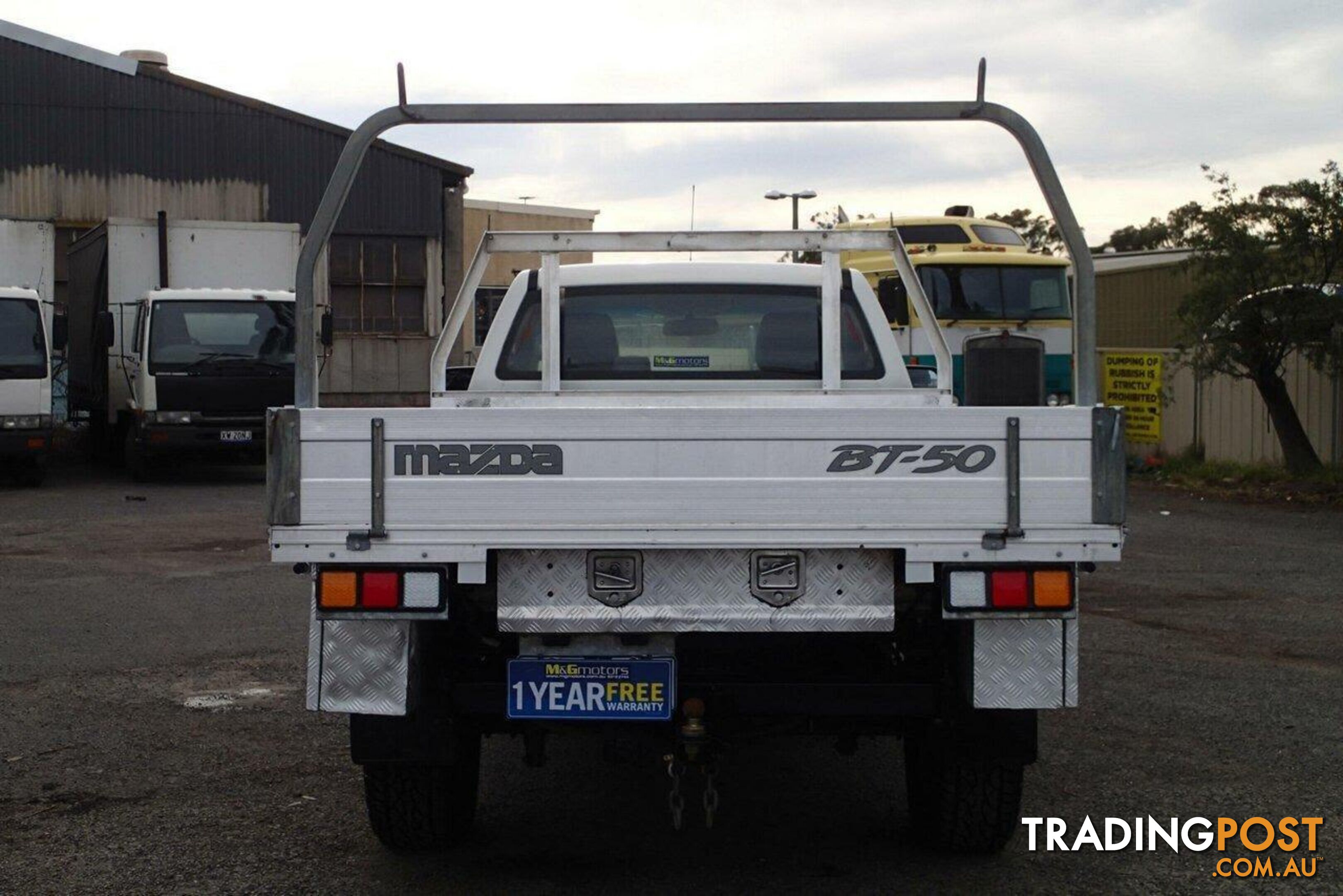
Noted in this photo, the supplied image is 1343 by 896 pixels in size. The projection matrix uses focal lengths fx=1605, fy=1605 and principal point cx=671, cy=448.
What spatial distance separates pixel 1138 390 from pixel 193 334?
12.1 metres

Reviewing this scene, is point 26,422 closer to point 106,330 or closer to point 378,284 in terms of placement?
point 106,330

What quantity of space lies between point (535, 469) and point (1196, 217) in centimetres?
1506

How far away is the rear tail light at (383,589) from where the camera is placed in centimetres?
423

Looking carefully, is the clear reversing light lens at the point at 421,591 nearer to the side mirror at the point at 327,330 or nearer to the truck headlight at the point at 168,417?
the side mirror at the point at 327,330

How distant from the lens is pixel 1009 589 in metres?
4.22

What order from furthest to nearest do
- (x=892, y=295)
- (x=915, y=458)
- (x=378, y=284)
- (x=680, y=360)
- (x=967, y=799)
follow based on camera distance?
(x=378, y=284), (x=892, y=295), (x=680, y=360), (x=967, y=799), (x=915, y=458)

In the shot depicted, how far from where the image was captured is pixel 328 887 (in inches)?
178

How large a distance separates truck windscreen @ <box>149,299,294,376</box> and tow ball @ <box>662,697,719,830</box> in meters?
14.9

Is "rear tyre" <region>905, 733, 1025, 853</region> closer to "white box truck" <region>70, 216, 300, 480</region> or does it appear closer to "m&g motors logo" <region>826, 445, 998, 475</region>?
"m&g motors logo" <region>826, 445, 998, 475</region>

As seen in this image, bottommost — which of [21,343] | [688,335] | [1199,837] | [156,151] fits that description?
[1199,837]

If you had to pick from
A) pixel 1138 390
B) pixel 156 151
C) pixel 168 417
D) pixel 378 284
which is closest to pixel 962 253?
pixel 1138 390

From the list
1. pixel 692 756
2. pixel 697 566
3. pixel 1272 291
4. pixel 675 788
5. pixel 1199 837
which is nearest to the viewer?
pixel 697 566

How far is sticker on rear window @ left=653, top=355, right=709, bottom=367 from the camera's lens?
21.1 feet

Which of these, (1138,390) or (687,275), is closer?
(687,275)
